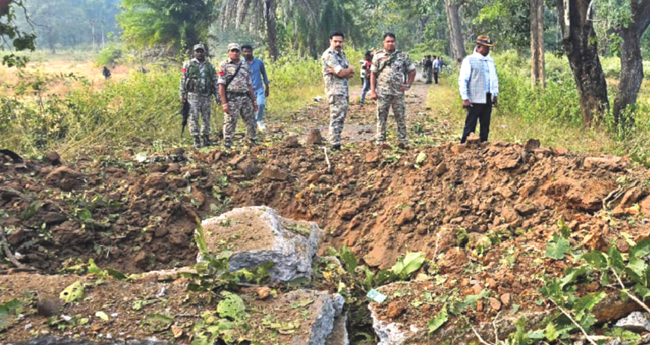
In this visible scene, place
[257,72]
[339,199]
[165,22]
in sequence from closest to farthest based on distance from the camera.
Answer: [339,199]
[257,72]
[165,22]

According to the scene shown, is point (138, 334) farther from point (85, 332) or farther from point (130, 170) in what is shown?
point (130, 170)

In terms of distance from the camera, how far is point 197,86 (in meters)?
8.60

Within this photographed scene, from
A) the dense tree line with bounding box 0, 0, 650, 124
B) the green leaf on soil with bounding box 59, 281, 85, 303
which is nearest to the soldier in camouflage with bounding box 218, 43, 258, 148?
the dense tree line with bounding box 0, 0, 650, 124

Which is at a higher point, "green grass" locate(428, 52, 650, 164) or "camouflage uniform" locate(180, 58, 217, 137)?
"camouflage uniform" locate(180, 58, 217, 137)

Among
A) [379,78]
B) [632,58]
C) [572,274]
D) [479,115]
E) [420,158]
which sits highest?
[632,58]

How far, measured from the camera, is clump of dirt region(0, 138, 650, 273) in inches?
173

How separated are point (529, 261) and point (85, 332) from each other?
106 inches

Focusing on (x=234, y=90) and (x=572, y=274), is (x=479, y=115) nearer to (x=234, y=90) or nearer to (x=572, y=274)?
(x=234, y=90)

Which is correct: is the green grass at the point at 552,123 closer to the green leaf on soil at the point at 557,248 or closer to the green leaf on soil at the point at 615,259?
the green leaf on soil at the point at 557,248

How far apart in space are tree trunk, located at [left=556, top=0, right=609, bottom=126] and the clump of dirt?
4.34 meters

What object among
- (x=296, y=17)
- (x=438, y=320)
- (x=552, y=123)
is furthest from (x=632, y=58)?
(x=296, y=17)

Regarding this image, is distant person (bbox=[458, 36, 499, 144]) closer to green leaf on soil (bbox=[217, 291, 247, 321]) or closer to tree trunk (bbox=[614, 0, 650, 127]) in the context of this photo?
tree trunk (bbox=[614, 0, 650, 127])

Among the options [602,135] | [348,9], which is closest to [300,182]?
[602,135]

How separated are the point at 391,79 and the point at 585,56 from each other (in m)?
3.70
